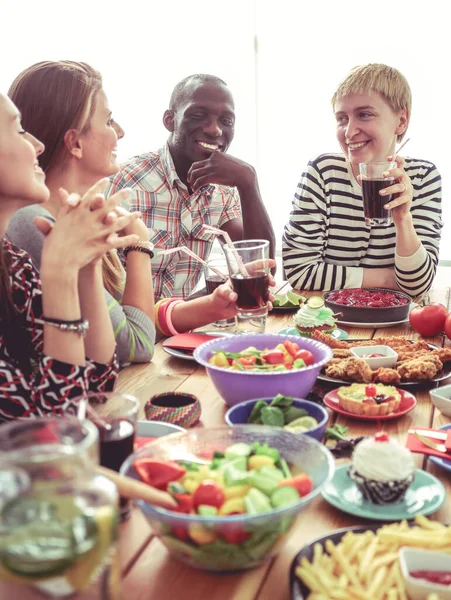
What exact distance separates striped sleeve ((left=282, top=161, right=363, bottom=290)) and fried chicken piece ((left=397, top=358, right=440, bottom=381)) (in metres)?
0.96

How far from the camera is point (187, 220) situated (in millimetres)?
3008

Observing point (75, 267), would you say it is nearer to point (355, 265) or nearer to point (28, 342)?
point (28, 342)

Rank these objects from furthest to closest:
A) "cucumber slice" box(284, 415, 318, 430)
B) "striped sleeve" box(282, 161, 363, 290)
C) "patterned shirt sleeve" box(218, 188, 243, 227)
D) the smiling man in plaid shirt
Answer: "patterned shirt sleeve" box(218, 188, 243, 227) < the smiling man in plaid shirt < "striped sleeve" box(282, 161, 363, 290) < "cucumber slice" box(284, 415, 318, 430)

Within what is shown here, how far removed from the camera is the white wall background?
207 inches

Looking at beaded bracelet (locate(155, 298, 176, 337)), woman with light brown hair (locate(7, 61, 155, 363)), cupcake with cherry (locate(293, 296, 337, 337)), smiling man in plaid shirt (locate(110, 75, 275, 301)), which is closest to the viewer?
woman with light brown hair (locate(7, 61, 155, 363))

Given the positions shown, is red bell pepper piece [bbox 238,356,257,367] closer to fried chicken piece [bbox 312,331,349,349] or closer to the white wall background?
fried chicken piece [bbox 312,331,349,349]

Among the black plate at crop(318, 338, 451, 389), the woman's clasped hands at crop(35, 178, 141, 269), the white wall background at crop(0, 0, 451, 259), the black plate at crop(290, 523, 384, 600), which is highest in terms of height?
the white wall background at crop(0, 0, 451, 259)

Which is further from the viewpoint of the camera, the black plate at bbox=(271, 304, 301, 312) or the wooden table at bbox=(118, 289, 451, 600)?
the black plate at bbox=(271, 304, 301, 312)

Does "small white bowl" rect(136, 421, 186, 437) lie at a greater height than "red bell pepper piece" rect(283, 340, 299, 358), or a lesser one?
lesser

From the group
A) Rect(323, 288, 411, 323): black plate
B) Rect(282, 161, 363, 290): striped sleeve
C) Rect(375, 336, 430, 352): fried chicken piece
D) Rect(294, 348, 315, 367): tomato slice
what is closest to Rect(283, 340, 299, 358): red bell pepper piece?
Rect(294, 348, 315, 367): tomato slice

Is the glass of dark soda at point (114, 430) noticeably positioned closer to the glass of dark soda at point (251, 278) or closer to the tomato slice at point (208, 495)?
the tomato slice at point (208, 495)

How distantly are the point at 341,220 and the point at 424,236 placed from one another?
36 cm

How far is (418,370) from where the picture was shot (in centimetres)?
150

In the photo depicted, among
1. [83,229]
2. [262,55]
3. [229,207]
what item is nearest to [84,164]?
[83,229]
